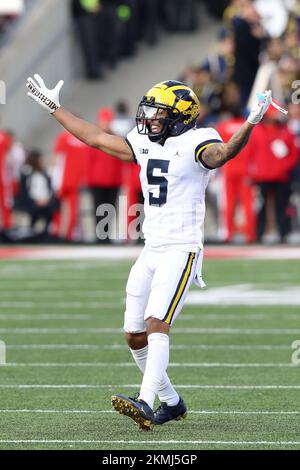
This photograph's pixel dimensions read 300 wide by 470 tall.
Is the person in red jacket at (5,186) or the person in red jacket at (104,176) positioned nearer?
the person in red jacket at (104,176)

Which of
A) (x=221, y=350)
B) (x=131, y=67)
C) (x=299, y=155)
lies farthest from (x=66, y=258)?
(x=131, y=67)

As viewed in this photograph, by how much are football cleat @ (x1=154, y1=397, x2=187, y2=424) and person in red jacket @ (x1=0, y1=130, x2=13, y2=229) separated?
13.5 metres

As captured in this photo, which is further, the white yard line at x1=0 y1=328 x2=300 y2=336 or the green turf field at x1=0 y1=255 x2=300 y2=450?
the white yard line at x1=0 y1=328 x2=300 y2=336

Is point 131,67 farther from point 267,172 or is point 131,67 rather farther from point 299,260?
point 299,260

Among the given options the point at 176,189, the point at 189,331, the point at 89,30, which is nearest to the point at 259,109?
the point at 176,189

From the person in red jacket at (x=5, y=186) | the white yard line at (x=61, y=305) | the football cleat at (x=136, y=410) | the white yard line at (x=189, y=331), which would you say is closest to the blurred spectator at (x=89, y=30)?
the person in red jacket at (x=5, y=186)

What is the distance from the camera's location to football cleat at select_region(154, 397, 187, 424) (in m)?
7.36

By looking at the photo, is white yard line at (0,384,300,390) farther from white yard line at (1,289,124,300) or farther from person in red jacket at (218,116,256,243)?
person in red jacket at (218,116,256,243)

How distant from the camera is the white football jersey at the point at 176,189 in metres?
7.37

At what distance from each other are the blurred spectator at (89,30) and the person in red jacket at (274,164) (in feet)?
24.5

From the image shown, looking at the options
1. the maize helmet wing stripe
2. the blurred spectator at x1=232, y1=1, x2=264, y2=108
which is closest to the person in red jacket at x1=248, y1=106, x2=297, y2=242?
the blurred spectator at x1=232, y1=1, x2=264, y2=108

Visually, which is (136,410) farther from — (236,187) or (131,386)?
(236,187)

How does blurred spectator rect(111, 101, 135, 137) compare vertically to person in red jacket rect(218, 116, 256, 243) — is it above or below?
above

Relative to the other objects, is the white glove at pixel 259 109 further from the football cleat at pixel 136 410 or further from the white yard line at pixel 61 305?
the white yard line at pixel 61 305
